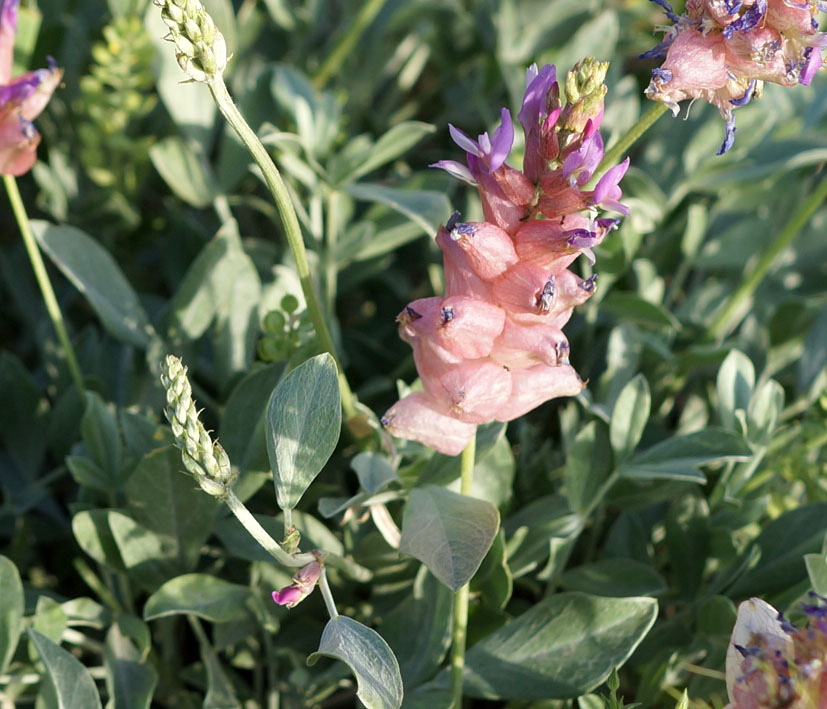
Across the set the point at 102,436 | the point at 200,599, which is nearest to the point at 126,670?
the point at 200,599

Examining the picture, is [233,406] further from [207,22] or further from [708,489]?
[708,489]

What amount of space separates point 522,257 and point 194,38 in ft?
1.01

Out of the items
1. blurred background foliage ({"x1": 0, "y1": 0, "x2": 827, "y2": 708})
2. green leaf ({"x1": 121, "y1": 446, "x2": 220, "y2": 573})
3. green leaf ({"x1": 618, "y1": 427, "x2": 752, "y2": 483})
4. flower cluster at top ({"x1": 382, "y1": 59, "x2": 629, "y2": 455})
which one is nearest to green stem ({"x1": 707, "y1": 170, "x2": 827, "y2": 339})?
blurred background foliage ({"x1": 0, "y1": 0, "x2": 827, "y2": 708})

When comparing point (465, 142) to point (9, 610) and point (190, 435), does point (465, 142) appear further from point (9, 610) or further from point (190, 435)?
point (9, 610)

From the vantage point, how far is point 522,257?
2.58ft

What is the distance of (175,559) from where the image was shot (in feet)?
3.62

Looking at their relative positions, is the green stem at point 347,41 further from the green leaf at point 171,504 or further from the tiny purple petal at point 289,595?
the tiny purple petal at point 289,595

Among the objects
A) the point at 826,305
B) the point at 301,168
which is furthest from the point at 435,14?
the point at 826,305

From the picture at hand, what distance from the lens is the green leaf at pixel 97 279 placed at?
1.19 meters

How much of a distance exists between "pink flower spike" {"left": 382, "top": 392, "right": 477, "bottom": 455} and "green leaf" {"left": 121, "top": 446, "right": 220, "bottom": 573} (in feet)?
0.89

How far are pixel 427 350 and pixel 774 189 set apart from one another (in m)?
1.01

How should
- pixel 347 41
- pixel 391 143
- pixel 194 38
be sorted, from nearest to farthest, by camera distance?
pixel 194 38, pixel 391 143, pixel 347 41

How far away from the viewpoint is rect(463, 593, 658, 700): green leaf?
0.96 meters

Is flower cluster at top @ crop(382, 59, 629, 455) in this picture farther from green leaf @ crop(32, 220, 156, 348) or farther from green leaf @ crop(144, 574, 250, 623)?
green leaf @ crop(32, 220, 156, 348)
